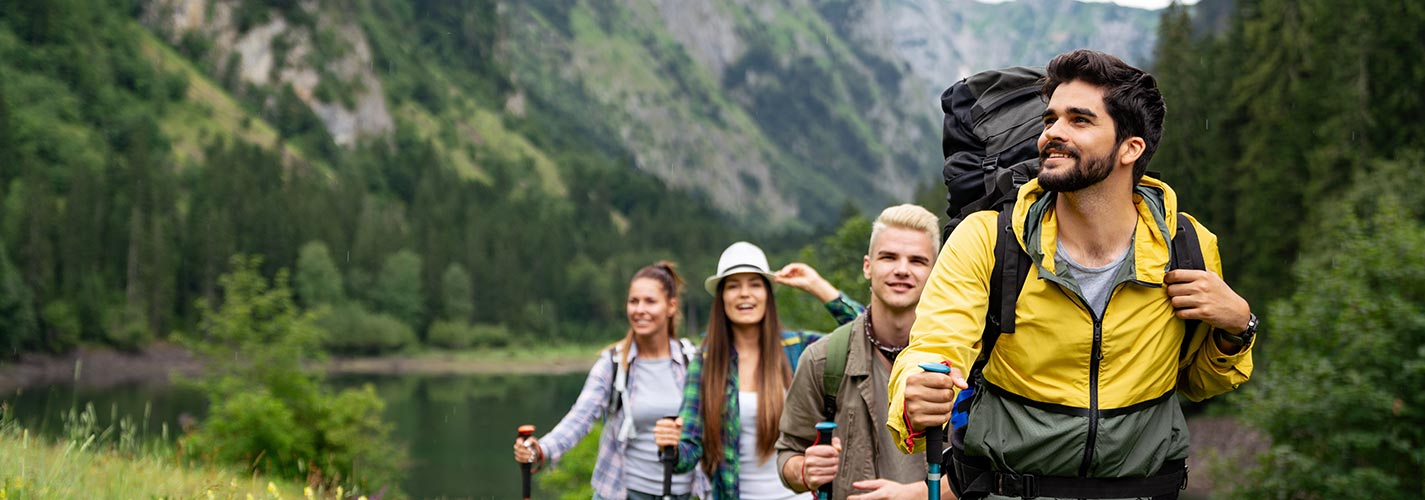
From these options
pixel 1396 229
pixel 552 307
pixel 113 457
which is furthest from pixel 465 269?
pixel 113 457

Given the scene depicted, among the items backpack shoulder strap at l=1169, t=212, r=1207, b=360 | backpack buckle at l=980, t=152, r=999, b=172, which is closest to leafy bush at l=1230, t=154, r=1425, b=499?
backpack buckle at l=980, t=152, r=999, b=172

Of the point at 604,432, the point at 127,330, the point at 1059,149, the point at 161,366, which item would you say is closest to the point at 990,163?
the point at 1059,149

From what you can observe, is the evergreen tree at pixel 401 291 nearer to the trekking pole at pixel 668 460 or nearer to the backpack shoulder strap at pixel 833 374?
the trekking pole at pixel 668 460

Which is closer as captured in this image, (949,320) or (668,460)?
(949,320)

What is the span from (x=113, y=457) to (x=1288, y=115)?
1774 inches

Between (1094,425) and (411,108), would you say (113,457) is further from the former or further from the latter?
(411,108)

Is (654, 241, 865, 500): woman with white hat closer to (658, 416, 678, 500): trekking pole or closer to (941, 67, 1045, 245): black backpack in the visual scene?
(658, 416, 678, 500): trekking pole

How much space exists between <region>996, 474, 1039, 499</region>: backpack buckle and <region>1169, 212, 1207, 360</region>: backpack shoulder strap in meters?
0.50

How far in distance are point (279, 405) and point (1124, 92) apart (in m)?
32.6

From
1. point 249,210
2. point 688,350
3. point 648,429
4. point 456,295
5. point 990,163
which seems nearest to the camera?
point 990,163

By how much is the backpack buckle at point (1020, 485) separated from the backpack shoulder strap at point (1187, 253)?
500mm

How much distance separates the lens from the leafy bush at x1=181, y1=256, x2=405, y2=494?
30984 millimetres

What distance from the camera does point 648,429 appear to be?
5.97m

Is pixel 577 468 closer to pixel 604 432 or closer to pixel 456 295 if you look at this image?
pixel 604 432
